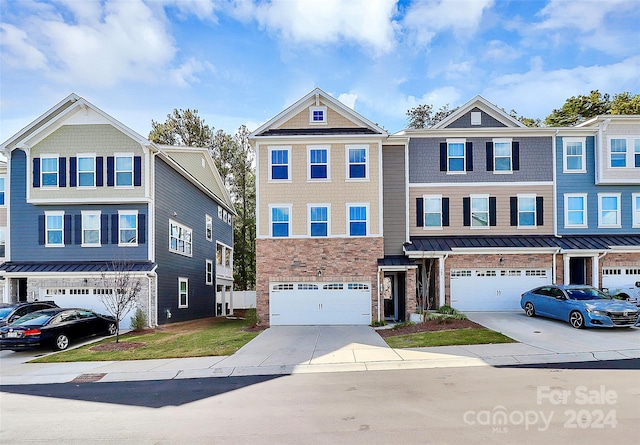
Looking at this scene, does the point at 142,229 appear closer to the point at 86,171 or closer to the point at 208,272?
the point at 86,171

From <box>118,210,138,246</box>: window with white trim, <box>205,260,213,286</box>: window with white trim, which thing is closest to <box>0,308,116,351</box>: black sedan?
<box>118,210,138,246</box>: window with white trim

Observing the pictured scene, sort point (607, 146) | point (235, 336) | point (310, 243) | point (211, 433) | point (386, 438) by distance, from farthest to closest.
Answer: point (607, 146) → point (310, 243) → point (235, 336) → point (211, 433) → point (386, 438)

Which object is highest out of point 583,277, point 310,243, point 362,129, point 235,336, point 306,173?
point 362,129

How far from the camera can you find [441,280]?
21.6 metres

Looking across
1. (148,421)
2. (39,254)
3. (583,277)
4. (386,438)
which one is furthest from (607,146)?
(39,254)

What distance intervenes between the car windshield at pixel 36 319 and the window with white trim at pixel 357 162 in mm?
13237

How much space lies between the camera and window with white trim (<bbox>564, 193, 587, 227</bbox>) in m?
23.1

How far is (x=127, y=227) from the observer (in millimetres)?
22688

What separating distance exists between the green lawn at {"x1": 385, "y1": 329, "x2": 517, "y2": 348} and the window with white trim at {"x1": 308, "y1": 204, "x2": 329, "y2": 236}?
668 cm

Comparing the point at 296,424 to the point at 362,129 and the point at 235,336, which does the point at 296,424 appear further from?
the point at 362,129

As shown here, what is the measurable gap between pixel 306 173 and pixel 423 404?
14763mm

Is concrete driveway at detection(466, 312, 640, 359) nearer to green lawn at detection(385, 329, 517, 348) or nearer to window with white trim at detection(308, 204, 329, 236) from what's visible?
green lawn at detection(385, 329, 517, 348)

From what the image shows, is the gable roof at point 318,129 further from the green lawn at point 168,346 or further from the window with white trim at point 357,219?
the green lawn at point 168,346

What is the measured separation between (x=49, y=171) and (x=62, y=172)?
63cm
